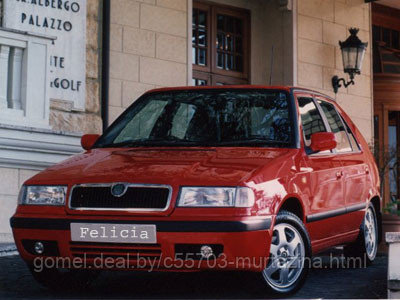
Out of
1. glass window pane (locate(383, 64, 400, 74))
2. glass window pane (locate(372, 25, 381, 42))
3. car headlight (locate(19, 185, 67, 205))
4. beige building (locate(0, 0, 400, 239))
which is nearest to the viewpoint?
car headlight (locate(19, 185, 67, 205))

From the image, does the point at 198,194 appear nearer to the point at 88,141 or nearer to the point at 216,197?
the point at 216,197

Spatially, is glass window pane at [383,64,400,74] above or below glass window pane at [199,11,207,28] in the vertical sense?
below

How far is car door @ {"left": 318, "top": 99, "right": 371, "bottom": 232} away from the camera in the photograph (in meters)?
7.15

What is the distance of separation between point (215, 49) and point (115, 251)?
29.4ft

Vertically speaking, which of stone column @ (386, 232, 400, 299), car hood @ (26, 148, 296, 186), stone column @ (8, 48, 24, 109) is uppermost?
stone column @ (8, 48, 24, 109)

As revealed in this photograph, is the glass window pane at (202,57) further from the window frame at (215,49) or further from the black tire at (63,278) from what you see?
the black tire at (63,278)

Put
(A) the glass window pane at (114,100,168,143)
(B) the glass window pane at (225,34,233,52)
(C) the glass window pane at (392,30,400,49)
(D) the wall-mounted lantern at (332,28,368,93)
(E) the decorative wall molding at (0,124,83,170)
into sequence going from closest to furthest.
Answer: (A) the glass window pane at (114,100,168,143)
(E) the decorative wall molding at (0,124,83,170)
(B) the glass window pane at (225,34,233,52)
(D) the wall-mounted lantern at (332,28,368,93)
(C) the glass window pane at (392,30,400,49)

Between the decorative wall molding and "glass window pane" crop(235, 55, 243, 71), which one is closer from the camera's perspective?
the decorative wall molding

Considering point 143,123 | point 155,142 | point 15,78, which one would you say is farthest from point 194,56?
point 155,142

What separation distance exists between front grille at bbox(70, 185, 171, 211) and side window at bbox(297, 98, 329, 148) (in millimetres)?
1519

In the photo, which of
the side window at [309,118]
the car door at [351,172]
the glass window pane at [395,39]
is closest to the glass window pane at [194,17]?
the glass window pane at [395,39]

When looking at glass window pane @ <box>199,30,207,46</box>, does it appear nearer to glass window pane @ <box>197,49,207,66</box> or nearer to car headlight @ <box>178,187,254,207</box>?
glass window pane @ <box>197,49,207,66</box>

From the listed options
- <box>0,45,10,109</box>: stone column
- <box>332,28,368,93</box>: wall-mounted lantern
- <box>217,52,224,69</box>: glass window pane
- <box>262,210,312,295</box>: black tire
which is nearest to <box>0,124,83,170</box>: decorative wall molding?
<box>0,45,10,109</box>: stone column

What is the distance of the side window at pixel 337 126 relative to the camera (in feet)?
24.1
